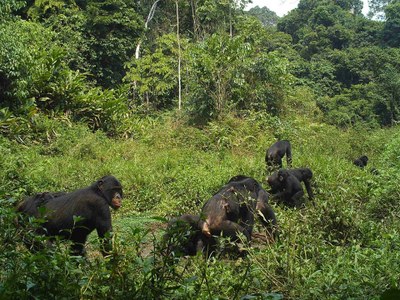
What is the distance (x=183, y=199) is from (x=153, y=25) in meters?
21.0

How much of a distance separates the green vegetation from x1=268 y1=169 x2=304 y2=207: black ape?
0.26m

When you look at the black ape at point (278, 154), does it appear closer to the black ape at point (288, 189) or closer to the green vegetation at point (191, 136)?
the green vegetation at point (191, 136)

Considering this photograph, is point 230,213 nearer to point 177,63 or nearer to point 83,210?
point 83,210

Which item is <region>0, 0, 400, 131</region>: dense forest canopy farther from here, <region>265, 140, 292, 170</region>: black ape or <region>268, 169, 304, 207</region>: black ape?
<region>268, 169, 304, 207</region>: black ape

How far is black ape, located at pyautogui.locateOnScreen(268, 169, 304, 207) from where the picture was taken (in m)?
8.92

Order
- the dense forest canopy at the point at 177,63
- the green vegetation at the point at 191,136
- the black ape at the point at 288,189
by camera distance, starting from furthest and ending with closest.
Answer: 1. the dense forest canopy at the point at 177,63
2. the black ape at the point at 288,189
3. the green vegetation at the point at 191,136

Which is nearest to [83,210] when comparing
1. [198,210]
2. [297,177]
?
[198,210]

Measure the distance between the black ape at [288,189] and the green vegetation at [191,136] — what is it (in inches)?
10.1

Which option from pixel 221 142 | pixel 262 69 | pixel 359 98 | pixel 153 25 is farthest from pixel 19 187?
pixel 359 98

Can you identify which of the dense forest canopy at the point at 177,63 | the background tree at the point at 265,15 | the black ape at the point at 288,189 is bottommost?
the black ape at the point at 288,189

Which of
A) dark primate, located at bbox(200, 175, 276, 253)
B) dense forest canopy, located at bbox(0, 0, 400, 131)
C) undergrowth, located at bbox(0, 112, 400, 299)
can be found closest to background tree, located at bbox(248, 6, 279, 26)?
dense forest canopy, located at bbox(0, 0, 400, 131)

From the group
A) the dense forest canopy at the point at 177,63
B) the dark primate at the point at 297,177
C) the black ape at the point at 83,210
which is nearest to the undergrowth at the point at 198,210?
the black ape at the point at 83,210

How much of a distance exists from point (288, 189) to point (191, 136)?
945 cm

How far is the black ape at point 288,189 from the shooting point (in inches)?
351
